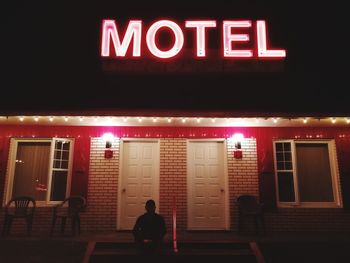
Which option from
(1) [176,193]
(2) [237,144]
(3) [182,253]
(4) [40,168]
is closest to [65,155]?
(4) [40,168]

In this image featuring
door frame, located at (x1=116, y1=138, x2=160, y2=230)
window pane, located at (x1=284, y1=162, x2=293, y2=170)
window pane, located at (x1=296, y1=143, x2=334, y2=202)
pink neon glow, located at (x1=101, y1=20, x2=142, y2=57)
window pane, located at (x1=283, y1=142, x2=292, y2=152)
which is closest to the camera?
door frame, located at (x1=116, y1=138, x2=160, y2=230)

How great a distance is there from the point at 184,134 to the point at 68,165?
3584 mm

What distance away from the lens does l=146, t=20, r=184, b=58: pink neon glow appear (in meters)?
10.2

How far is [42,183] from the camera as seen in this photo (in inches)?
343

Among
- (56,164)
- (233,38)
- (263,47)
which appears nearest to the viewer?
(56,164)

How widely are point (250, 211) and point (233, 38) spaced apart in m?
5.99

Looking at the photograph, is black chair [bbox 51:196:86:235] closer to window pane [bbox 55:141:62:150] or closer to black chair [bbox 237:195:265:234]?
window pane [bbox 55:141:62:150]

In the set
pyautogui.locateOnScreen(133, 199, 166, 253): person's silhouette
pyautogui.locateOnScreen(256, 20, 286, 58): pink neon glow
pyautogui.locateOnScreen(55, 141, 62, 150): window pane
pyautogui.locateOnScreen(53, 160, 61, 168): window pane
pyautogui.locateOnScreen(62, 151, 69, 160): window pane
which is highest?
pyautogui.locateOnScreen(256, 20, 286, 58): pink neon glow

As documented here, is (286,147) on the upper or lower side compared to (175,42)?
lower

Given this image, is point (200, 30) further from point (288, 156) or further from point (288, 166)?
point (288, 166)

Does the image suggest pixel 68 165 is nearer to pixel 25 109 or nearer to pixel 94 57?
pixel 25 109

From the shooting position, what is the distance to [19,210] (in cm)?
805

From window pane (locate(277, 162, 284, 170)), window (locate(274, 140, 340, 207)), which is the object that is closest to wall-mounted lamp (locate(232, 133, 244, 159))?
window (locate(274, 140, 340, 207))

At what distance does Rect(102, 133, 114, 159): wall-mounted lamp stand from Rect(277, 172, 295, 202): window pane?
5.09 metres
